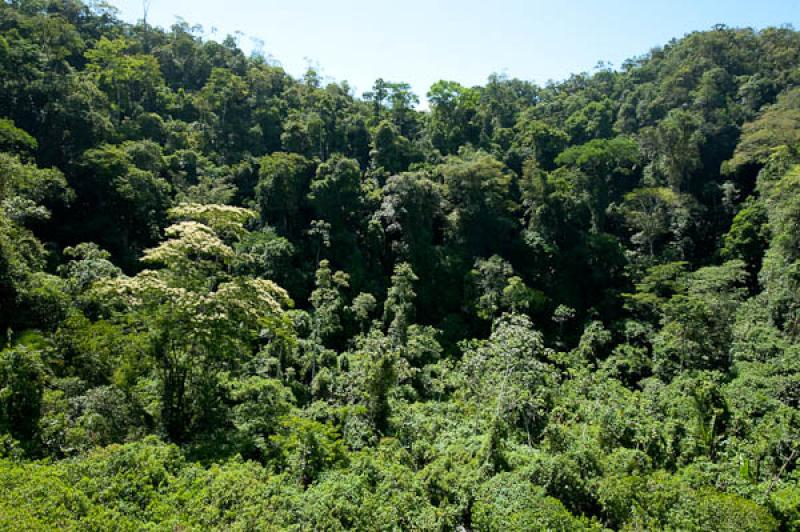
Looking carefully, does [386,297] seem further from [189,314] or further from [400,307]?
[189,314]

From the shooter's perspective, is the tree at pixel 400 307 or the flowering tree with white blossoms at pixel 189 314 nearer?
the flowering tree with white blossoms at pixel 189 314

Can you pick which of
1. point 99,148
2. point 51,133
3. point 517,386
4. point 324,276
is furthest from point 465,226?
point 51,133

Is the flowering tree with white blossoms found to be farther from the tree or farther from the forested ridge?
the tree

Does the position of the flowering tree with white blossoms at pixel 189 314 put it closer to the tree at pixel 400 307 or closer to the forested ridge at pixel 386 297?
the forested ridge at pixel 386 297

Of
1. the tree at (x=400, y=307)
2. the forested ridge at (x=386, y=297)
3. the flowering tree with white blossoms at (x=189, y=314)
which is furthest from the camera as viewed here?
the tree at (x=400, y=307)

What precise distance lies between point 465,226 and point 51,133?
1918 centimetres

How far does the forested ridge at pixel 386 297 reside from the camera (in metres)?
9.84

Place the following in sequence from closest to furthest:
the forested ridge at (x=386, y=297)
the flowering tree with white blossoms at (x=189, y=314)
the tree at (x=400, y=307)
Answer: the forested ridge at (x=386, y=297)
the flowering tree with white blossoms at (x=189, y=314)
the tree at (x=400, y=307)

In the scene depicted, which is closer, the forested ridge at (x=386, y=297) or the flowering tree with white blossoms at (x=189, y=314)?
the forested ridge at (x=386, y=297)

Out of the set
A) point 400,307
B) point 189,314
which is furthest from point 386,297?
point 189,314

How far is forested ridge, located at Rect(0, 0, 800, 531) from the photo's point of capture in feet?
32.3

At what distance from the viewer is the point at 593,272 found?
80.2ft

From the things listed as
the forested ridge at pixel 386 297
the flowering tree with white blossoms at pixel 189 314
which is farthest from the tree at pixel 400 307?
the flowering tree with white blossoms at pixel 189 314

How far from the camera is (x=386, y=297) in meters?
22.8
